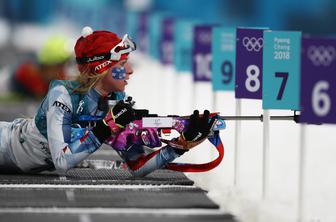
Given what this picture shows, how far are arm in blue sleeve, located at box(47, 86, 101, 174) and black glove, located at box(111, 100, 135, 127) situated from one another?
0.86ft

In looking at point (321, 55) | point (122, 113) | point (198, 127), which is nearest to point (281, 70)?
point (198, 127)

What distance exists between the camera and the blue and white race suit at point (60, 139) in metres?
11.1

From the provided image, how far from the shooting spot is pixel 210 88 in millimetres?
23781

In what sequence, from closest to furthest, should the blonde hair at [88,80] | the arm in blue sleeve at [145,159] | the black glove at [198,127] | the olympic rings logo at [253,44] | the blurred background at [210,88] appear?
1. the blurred background at [210,88]
2. the black glove at [198,127]
3. the arm in blue sleeve at [145,159]
4. the blonde hair at [88,80]
5. the olympic rings logo at [253,44]

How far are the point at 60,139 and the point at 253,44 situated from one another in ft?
5.88

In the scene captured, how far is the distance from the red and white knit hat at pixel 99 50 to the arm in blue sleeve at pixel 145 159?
2.25 ft

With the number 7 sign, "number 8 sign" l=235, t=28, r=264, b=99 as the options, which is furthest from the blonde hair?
the number 7 sign

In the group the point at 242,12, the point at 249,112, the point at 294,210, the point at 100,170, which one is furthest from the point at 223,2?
the point at 294,210

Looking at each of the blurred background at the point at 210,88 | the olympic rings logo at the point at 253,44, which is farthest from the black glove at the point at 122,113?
the olympic rings logo at the point at 253,44

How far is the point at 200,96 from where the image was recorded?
22047 mm

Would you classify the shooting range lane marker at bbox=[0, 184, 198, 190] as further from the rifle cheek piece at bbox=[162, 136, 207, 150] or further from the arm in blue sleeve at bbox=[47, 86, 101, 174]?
the rifle cheek piece at bbox=[162, 136, 207, 150]

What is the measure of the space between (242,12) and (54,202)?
1872 centimetres

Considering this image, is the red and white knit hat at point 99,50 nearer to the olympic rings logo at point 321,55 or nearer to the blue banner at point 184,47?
the olympic rings logo at point 321,55

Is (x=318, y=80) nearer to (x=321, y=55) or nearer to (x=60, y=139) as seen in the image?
(x=321, y=55)
